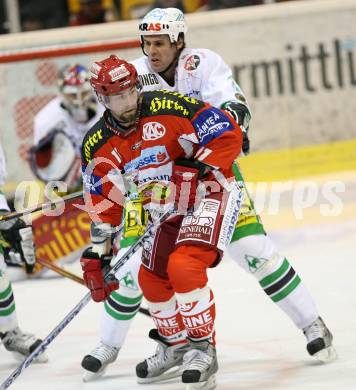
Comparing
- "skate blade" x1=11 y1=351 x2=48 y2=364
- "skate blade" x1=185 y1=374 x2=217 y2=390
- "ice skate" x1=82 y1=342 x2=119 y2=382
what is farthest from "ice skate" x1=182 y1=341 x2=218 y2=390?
"skate blade" x1=11 y1=351 x2=48 y2=364

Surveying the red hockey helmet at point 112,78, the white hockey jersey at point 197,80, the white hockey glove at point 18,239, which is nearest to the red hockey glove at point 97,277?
the red hockey helmet at point 112,78

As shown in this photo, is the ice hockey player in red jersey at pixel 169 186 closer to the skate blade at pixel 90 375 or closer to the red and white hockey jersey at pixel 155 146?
the red and white hockey jersey at pixel 155 146

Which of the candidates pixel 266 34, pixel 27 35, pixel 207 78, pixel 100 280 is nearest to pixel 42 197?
pixel 27 35

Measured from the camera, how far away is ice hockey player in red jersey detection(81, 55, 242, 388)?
438 centimetres

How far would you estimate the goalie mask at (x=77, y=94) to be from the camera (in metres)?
7.31

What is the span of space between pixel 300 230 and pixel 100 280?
118 inches

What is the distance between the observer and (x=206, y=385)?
4.43 m

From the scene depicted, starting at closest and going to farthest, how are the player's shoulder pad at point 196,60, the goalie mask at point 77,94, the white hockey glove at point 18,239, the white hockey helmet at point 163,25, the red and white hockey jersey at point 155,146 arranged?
the red and white hockey jersey at point 155,146
the white hockey helmet at point 163,25
the player's shoulder pad at point 196,60
the white hockey glove at point 18,239
the goalie mask at point 77,94

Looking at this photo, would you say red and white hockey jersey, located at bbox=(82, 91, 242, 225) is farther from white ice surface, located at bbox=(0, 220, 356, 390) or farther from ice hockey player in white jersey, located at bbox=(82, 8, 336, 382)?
white ice surface, located at bbox=(0, 220, 356, 390)

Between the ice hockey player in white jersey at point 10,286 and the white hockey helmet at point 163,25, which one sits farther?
the ice hockey player in white jersey at point 10,286

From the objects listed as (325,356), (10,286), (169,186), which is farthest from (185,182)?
(10,286)

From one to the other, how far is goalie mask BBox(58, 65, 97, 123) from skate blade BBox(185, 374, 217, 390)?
10.3 ft

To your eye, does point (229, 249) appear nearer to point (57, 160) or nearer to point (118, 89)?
point (118, 89)

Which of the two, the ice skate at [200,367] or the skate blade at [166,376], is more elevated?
the ice skate at [200,367]
